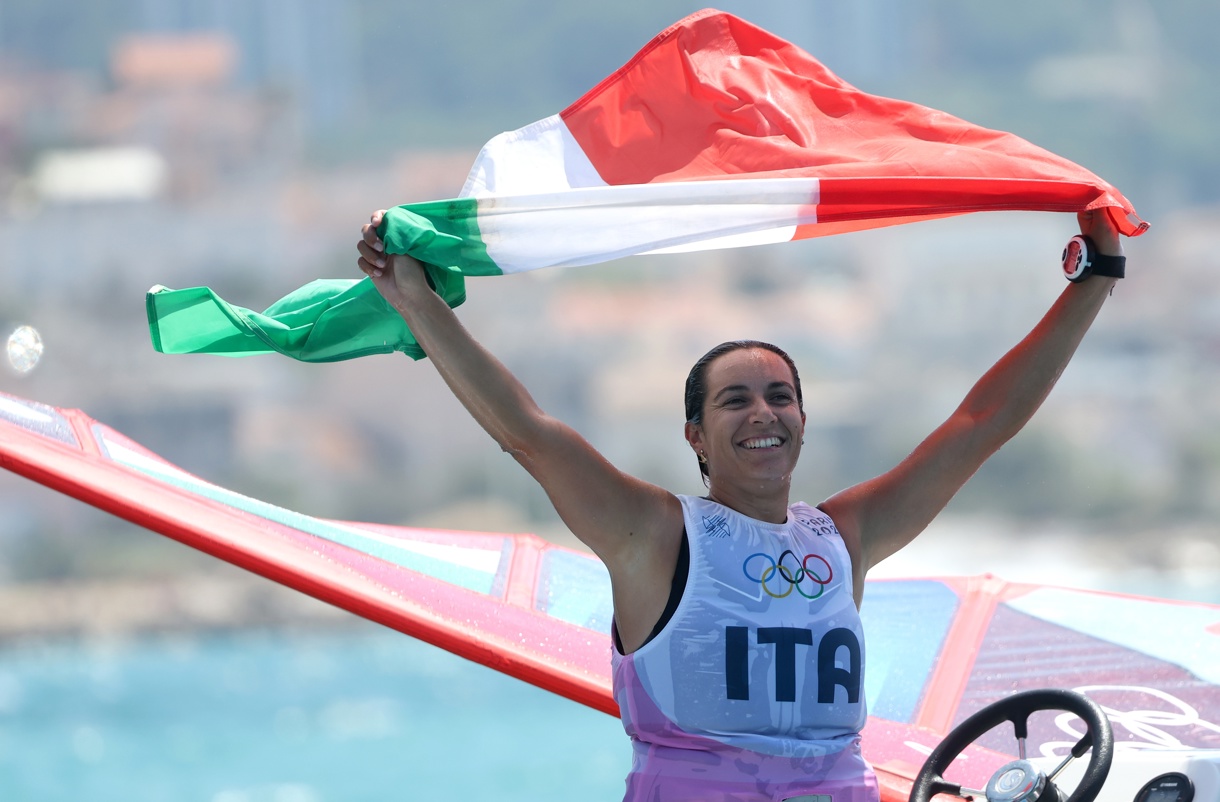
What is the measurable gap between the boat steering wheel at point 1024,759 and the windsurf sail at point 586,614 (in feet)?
1.70

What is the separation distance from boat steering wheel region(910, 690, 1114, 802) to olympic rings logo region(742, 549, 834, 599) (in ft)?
1.31

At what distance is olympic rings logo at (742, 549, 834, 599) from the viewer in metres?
2.81

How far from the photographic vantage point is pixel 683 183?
304cm

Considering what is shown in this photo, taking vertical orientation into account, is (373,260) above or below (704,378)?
above

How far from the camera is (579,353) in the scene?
5750 centimetres

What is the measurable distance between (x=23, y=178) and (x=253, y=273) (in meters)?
10.4

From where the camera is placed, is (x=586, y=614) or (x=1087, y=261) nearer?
(x=1087, y=261)

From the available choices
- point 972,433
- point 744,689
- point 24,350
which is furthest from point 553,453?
point 24,350

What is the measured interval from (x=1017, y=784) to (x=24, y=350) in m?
2.41

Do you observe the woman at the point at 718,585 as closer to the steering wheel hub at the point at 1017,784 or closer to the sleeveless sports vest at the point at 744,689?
the sleeveless sports vest at the point at 744,689

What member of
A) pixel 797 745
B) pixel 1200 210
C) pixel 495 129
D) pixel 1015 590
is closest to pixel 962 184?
pixel 797 745

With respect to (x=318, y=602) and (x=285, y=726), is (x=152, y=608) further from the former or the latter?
(x=285, y=726)

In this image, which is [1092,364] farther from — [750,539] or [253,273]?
[750,539]

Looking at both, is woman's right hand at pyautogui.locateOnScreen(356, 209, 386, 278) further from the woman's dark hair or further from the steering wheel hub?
the steering wheel hub
